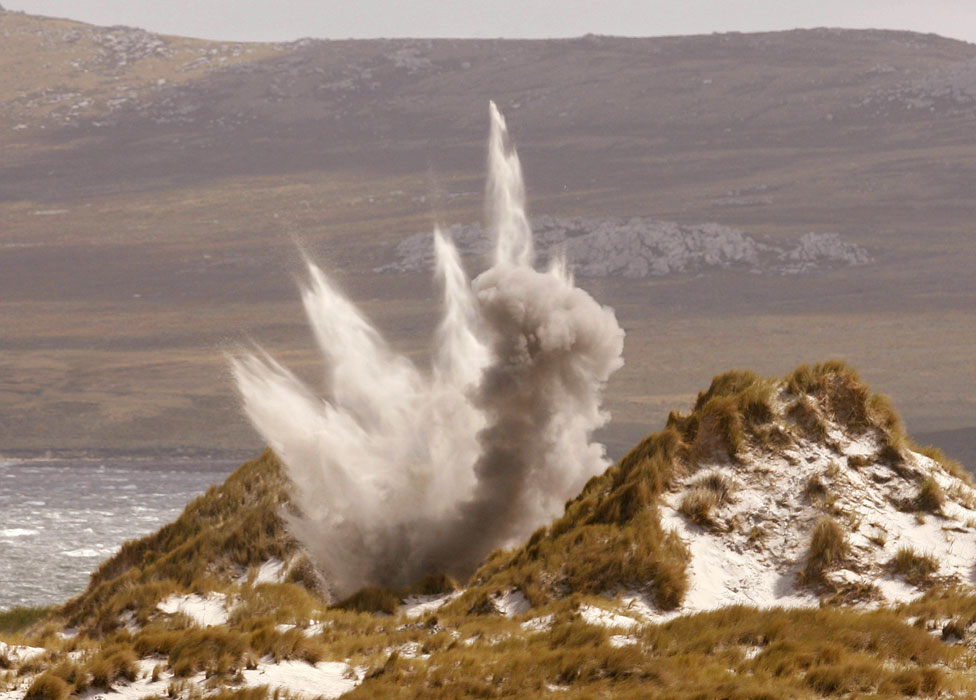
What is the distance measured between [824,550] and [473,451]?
45.9 ft

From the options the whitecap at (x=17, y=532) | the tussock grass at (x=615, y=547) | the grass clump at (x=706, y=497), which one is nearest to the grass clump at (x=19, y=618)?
the tussock grass at (x=615, y=547)

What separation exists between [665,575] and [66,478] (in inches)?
6082

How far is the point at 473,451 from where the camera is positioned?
40031mm

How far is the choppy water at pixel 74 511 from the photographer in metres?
90.2

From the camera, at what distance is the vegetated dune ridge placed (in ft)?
72.1

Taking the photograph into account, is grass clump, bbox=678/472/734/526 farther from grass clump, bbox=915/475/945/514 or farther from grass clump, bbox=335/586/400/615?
grass clump, bbox=335/586/400/615

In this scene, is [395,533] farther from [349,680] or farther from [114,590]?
[349,680]

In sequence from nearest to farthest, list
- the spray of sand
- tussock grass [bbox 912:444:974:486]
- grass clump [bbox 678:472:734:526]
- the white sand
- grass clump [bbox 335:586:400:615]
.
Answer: grass clump [bbox 678:472:734:526], tussock grass [bbox 912:444:974:486], the white sand, grass clump [bbox 335:586:400:615], the spray of sand

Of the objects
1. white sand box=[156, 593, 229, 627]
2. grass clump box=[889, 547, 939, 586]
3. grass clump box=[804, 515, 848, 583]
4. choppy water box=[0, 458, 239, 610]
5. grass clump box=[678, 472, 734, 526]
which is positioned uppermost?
grass clump box=[678, 472, 734, 526]

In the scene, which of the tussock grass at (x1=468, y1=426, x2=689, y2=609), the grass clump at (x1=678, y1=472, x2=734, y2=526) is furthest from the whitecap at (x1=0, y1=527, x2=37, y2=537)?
the grass clump at (x1=678, y1=472, x2=734, y2=526)

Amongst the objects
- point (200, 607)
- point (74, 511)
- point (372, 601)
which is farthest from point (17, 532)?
point (372, 601)

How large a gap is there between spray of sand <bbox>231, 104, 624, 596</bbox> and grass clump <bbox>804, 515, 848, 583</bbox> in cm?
964

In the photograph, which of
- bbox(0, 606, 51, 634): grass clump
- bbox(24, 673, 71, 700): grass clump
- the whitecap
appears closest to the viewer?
bbox(24, 673, 71, 700): grass clump

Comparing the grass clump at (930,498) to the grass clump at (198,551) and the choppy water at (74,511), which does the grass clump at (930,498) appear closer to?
the grass clump at (198,551)
